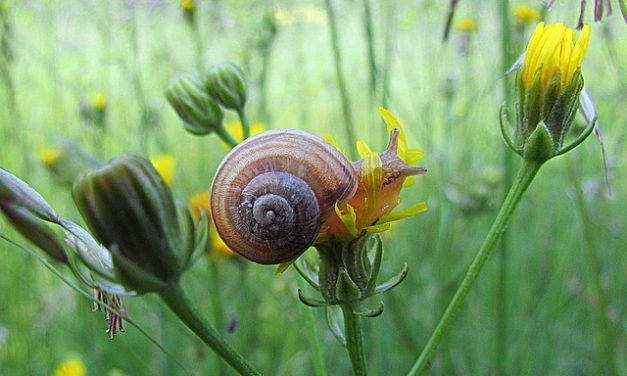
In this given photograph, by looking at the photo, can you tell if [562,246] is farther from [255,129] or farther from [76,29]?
[76,29]

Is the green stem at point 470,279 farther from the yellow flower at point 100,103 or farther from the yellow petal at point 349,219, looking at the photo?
the yellow flower at point 100,103

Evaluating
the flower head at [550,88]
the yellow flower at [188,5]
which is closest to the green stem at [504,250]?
the flower head at [550,88]

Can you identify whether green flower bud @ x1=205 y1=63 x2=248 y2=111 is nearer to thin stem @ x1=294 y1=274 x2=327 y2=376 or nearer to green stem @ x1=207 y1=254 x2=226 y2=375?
thin stem @ x1=294 y1=274 x2=327 y2=376

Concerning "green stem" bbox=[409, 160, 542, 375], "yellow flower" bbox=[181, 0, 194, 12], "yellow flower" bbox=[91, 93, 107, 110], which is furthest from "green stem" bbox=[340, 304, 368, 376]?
"yellow flower" bbox=[91, 93, 107, 110]

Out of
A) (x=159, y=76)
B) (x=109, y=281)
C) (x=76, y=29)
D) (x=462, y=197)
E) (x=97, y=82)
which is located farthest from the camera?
(x=97, y=82)

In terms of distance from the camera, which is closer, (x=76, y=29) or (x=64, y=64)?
(x=76, y=29)

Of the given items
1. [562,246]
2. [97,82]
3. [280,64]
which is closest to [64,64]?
[97,82]

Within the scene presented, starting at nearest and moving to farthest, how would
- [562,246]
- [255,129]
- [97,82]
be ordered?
[255,129] → [562,246] → [97,82]
